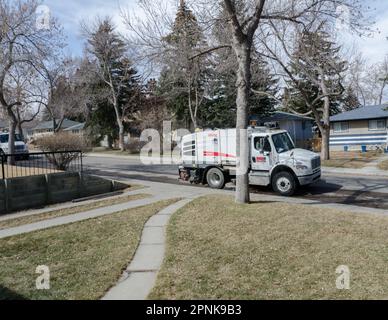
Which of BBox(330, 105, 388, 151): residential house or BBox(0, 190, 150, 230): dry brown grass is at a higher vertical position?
BBox(330, 105, 388, 151): residential house

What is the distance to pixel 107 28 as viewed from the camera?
132 feet

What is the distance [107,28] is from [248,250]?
3927cm

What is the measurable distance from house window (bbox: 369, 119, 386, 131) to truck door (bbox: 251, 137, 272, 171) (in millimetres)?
25025

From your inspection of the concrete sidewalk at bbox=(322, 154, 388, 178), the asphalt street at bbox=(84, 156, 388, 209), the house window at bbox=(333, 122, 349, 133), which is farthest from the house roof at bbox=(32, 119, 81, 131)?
the concrete sidewalk at bbox=(322, 154, 388, 178)

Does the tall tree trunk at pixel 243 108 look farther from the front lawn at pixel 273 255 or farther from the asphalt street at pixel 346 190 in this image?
the asphalt street at pixel 346 190

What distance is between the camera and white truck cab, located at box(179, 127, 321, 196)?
511 inches

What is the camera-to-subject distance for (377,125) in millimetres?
33781

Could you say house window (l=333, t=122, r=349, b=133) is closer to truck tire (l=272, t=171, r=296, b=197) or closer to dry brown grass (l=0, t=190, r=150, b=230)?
truck tire (l=272, t=171, r=296, b=197)

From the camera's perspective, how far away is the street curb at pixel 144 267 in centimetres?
488

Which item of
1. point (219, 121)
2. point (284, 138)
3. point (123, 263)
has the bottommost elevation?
point (123, 263)

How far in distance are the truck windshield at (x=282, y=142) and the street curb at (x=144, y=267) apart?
632cm

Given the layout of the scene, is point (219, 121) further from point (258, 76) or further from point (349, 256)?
point (349, 256)

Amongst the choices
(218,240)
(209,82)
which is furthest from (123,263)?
(209,82)

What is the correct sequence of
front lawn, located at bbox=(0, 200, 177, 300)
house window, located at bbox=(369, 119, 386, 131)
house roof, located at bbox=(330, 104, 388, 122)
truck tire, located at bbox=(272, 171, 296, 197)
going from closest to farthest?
1. front lawn, located at bbox=(0, 200, 177, 300)
2. truck tire, located at bbox=(272, 171, 296, 197)
3. house roof, located at bbox=(330, 104, 388, 122)
4. house window, located at bbox=(369, 119, 386, 131)
